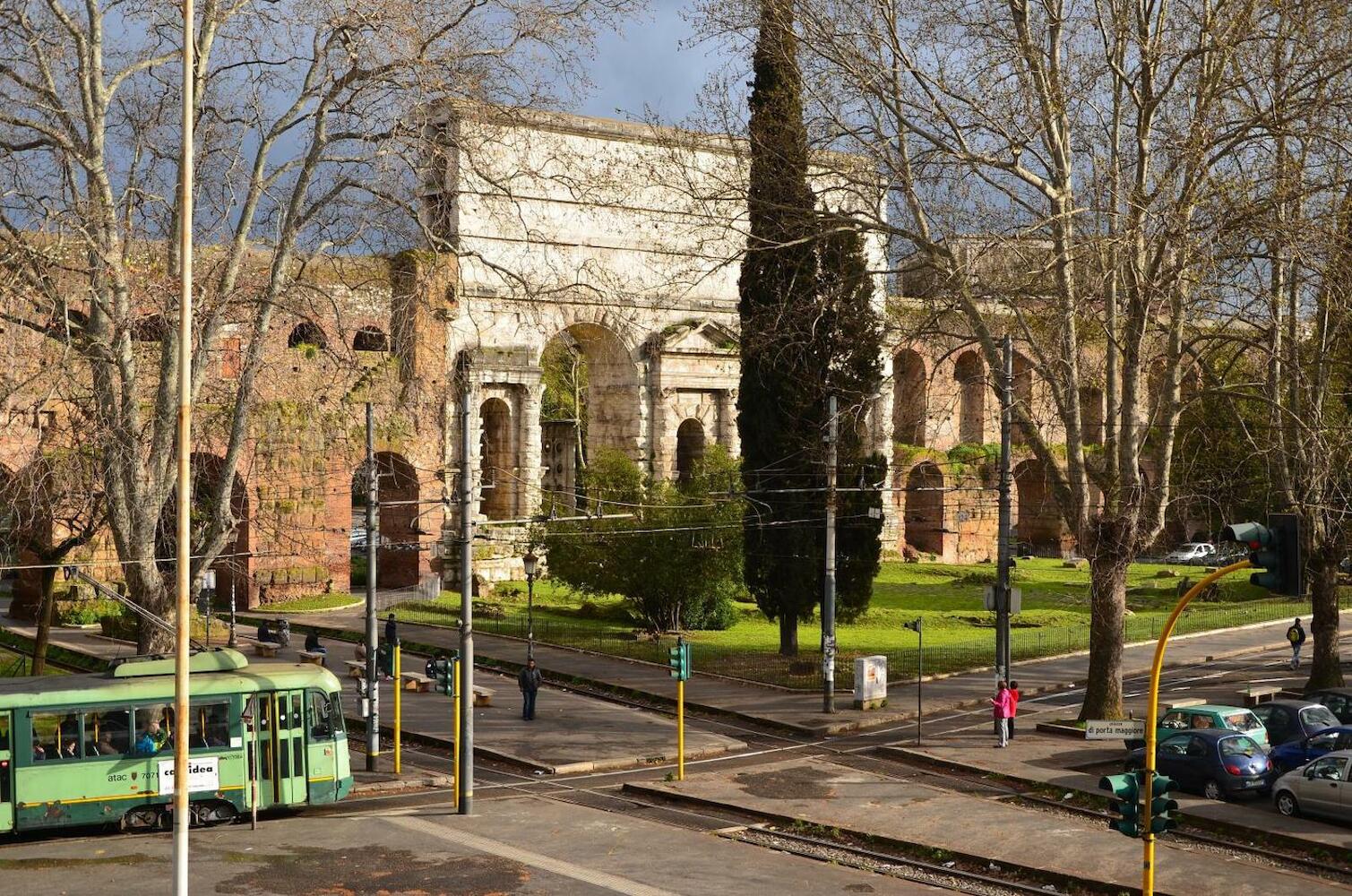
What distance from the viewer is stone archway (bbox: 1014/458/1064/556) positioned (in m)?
73.4

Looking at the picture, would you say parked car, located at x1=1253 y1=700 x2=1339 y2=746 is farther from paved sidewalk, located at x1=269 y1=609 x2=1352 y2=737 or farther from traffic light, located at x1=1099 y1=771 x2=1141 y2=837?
traffic light, located at x1=1099 y1=771 x2=1141 y2=837

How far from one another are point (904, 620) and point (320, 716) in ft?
87.3

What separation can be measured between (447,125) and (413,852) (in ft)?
34.2

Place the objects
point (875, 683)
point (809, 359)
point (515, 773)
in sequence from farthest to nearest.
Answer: point (809, 359), point (875, 683), point (515, 773)

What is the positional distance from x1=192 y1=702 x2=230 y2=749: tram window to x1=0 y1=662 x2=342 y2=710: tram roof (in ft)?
0.70

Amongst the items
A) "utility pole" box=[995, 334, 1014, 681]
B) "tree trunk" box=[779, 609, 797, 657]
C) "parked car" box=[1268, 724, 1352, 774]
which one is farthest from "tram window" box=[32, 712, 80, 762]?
"tree trunk" box=[779, 609, 797, 657]

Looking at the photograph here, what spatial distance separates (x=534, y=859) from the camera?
2008cm

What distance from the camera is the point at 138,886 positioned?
1848cm

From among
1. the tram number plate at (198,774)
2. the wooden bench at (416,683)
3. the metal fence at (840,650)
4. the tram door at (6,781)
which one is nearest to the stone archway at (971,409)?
the metal fence at (840,650)

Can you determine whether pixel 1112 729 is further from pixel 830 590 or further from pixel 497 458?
pixel 497 458

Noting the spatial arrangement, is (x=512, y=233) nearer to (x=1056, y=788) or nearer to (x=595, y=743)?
(x=595, y=743)

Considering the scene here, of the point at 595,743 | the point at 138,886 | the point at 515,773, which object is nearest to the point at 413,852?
the point at 138,886

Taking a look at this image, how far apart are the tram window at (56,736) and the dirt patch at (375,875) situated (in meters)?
3.97

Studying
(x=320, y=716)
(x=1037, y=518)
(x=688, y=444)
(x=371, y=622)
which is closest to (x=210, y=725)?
(x=320, y=716)
